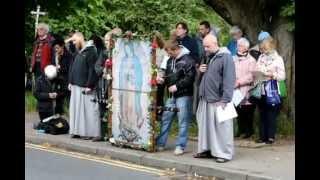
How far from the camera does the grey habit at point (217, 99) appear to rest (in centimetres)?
811

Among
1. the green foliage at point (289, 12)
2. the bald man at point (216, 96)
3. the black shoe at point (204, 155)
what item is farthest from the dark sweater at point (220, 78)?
the green foliage at point (289, 12)

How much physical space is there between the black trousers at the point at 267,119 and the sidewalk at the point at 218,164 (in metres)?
0.26

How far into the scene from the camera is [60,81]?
37.9 feet

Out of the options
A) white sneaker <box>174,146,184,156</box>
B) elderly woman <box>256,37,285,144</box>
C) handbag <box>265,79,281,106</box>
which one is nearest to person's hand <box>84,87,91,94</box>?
white sneaker <box>174,146,184,156</box>

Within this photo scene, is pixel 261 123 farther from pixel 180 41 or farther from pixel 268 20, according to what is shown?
pixel 268 20

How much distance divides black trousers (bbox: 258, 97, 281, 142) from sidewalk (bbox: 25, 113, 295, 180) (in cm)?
26

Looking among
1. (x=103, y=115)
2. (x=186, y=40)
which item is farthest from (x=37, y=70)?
(x=186, y=40)

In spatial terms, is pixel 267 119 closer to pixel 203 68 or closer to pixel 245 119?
pixel 245 119

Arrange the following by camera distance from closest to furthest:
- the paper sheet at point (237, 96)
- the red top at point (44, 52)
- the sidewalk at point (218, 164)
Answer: the sidewalk at point (218, 164), the paper sheet at point (237, 96), the red top at point (44, 52)

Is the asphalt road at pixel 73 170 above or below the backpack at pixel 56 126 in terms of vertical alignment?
below

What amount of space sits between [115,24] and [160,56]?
15.6 metres

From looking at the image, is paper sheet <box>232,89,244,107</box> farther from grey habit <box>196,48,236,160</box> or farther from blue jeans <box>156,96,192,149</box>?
grey habit <box>196,48,236,160</box>

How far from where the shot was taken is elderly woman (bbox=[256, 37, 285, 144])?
9.27m

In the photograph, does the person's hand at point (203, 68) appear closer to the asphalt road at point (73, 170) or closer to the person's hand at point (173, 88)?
the person's hand at point (173, 88)
